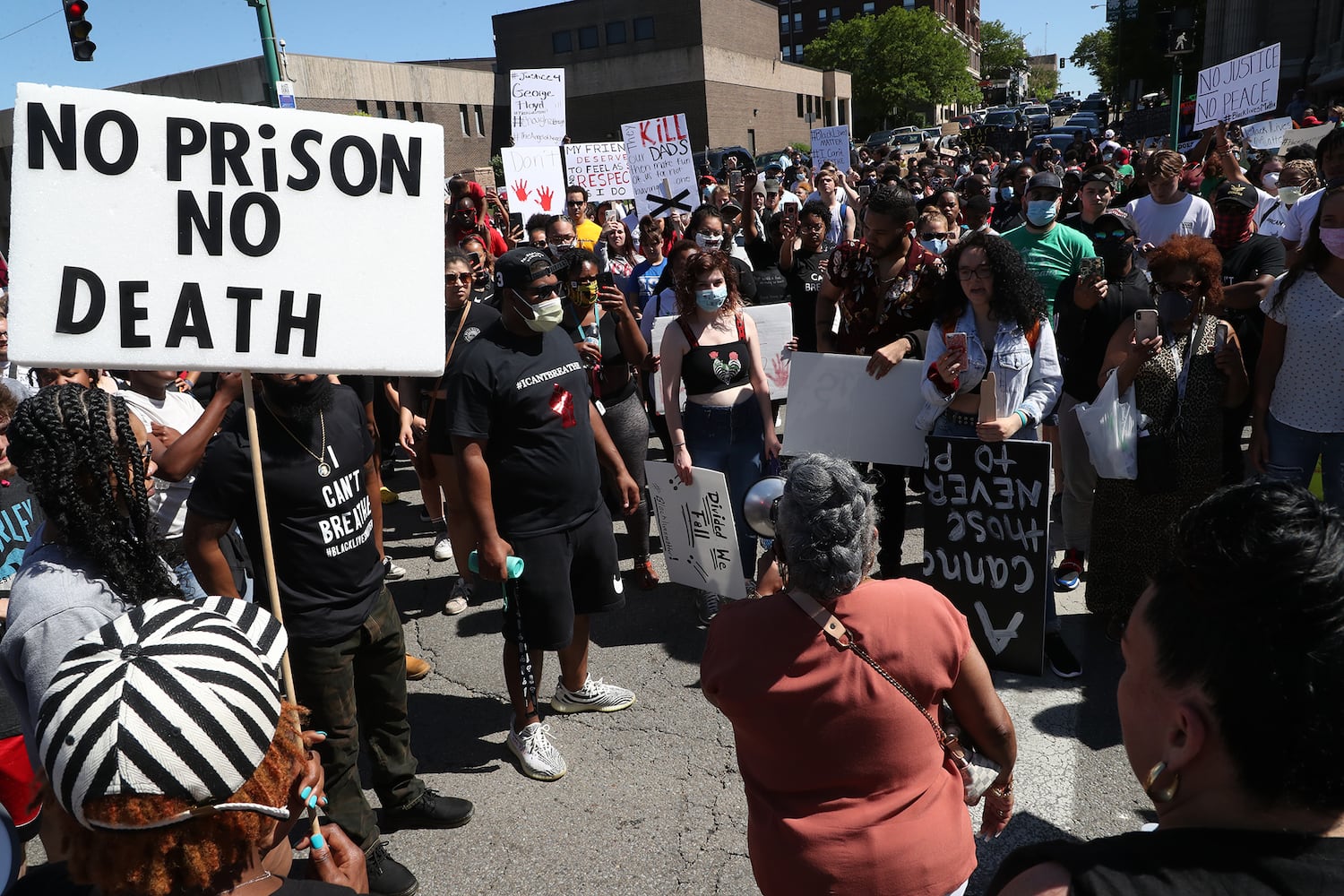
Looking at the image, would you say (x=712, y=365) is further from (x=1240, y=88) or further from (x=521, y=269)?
(x=1240, y=88)

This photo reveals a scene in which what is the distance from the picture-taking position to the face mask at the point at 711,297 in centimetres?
437

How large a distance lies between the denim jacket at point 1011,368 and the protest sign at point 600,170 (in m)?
7.96

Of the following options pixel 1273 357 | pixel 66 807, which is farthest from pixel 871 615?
pixel 1273 357

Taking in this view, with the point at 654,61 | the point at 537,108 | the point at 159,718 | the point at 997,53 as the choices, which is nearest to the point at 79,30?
the point at 537,108

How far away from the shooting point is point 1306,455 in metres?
3.76

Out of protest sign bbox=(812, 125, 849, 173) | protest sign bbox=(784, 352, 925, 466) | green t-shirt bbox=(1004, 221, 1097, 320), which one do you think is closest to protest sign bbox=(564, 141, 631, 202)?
protest sign bbox=(812, 125, 849, 173)

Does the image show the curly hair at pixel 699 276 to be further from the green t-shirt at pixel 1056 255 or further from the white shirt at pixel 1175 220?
the white shirt at pixel 1175 220

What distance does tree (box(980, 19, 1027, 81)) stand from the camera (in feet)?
406

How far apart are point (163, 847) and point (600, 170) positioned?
10880mm

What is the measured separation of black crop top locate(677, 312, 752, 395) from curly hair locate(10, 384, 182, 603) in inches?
103

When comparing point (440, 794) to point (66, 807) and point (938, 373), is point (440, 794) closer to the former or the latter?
→ point (66, 807)

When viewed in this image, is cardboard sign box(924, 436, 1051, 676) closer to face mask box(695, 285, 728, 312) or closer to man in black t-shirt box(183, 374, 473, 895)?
face mask box(695, 285, 728, 312)

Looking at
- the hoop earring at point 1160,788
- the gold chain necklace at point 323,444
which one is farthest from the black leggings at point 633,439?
the hoop earring at point 1160,788

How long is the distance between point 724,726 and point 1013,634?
51.4 inches
